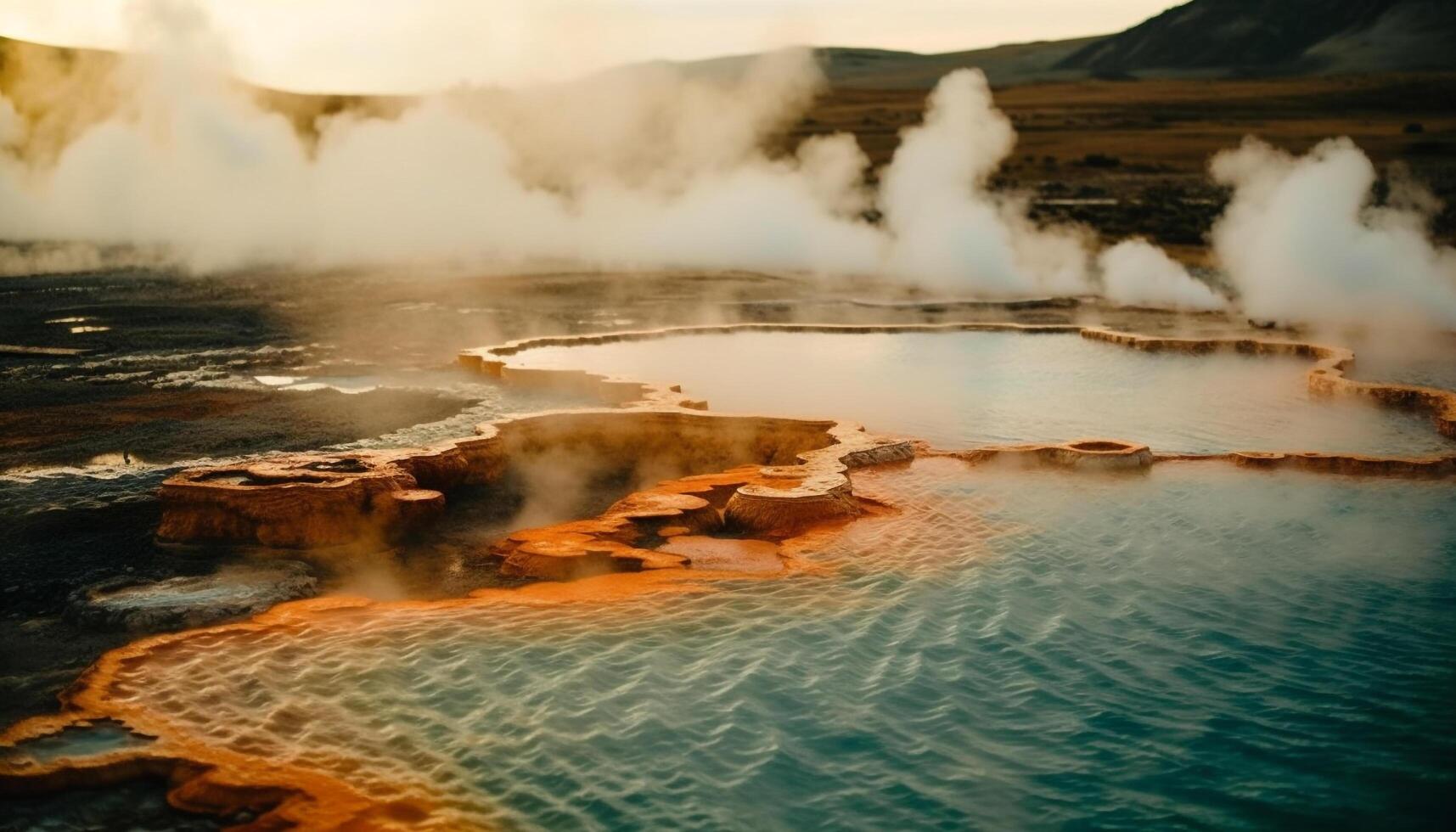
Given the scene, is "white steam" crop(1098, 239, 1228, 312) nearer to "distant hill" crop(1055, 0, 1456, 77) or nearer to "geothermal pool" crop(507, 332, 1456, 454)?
"geothermal pool" crop(507, 332, 1456, 454)

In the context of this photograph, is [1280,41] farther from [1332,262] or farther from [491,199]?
[1332,262]

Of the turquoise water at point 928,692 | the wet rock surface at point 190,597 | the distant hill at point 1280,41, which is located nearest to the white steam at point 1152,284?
the turquoise water at point 928,692

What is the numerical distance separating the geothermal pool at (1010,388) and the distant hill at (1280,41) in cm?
6864

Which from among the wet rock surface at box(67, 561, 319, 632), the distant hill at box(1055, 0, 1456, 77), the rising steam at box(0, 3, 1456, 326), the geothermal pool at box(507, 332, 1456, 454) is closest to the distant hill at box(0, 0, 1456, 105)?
the distant hill at box(1055, 0, 1456, 77)

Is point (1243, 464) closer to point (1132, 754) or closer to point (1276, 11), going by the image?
point (1132, 754)

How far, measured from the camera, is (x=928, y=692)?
487 cm

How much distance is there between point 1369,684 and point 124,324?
1463 centimetres

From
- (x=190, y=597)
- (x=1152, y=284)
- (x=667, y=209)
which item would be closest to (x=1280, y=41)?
(x=667, y=209)

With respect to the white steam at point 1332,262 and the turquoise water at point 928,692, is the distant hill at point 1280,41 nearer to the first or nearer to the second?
the white steam at point 1332,262

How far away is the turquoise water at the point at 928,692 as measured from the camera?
412 cm

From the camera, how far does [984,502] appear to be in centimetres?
728

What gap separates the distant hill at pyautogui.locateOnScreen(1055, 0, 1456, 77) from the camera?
78562mm

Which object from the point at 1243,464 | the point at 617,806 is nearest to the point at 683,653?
the point at 617,806

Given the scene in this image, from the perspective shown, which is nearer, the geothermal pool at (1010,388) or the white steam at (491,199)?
the geothermal pool at (1010,388)
